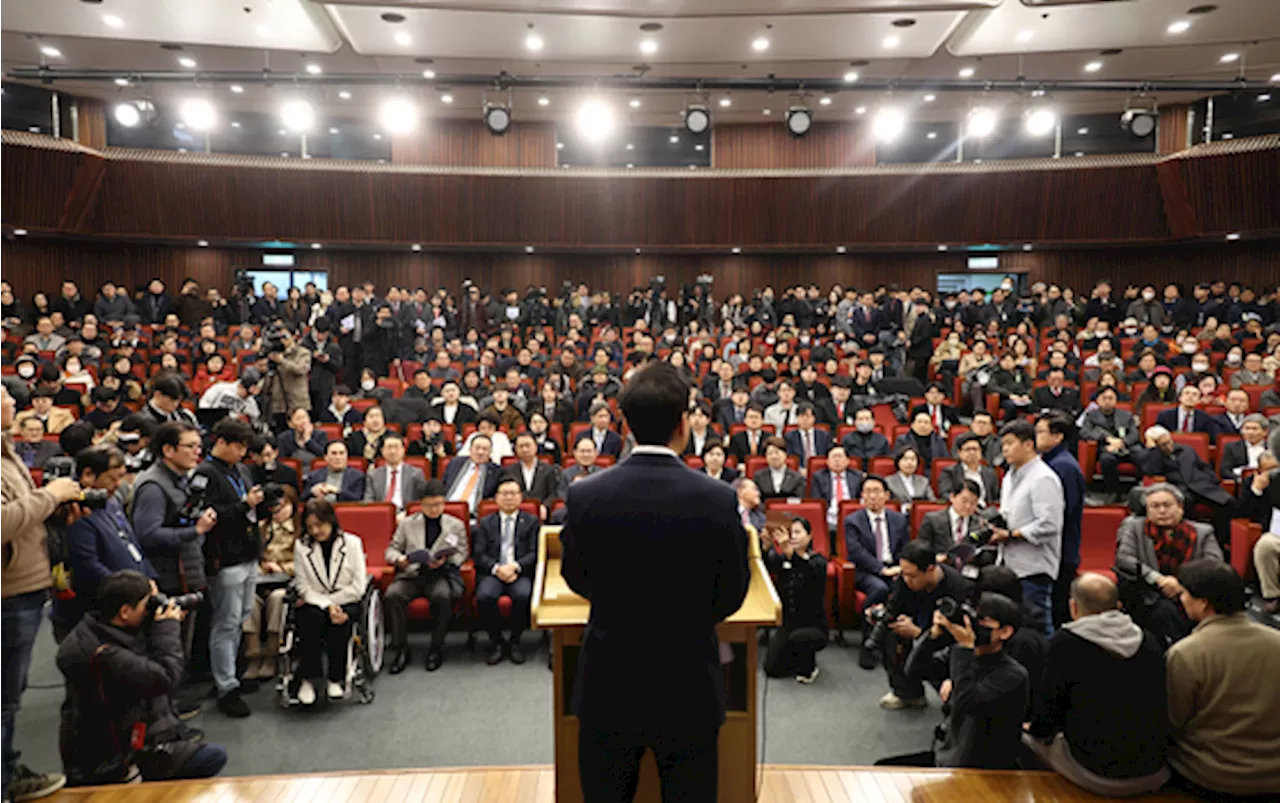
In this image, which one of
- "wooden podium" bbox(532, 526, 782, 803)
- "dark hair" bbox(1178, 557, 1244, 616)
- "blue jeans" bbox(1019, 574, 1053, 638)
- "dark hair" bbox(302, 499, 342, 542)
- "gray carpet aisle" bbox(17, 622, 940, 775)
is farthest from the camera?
"dark hair" bbox(302, 499, 342, 542)

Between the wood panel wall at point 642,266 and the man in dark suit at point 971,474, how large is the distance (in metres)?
9.46

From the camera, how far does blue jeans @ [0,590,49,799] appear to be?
2396 millimetres

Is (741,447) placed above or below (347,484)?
above

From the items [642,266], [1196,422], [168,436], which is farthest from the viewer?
[642,266]

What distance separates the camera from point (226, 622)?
3.49 metres

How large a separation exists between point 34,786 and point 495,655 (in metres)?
2.09

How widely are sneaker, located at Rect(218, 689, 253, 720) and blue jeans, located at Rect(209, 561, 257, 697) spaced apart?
0.8 inches

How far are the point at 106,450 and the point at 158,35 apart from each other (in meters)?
7.72

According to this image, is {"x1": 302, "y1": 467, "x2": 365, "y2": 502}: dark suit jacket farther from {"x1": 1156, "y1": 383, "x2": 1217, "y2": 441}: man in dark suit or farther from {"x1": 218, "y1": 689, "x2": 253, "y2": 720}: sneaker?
{"x1": 1156, "y1": 383, "x2": 1217, "y2": 441}: man in dark suit


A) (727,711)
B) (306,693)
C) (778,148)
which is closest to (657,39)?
(778,148)

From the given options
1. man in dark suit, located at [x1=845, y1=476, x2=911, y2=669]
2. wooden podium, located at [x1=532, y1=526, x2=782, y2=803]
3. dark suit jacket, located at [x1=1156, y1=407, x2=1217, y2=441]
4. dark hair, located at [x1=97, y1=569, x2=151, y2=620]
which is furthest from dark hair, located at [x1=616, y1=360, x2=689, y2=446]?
dark suit jacket, located at [x1=1156, y1=407, x2=1217, y2=441]

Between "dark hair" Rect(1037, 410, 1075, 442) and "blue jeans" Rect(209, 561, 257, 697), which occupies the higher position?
"dark hair" Rect(1037, 410, 1075, 442)

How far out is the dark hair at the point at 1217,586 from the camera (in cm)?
217

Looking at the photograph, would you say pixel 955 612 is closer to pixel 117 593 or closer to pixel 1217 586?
pixel 1217 586
